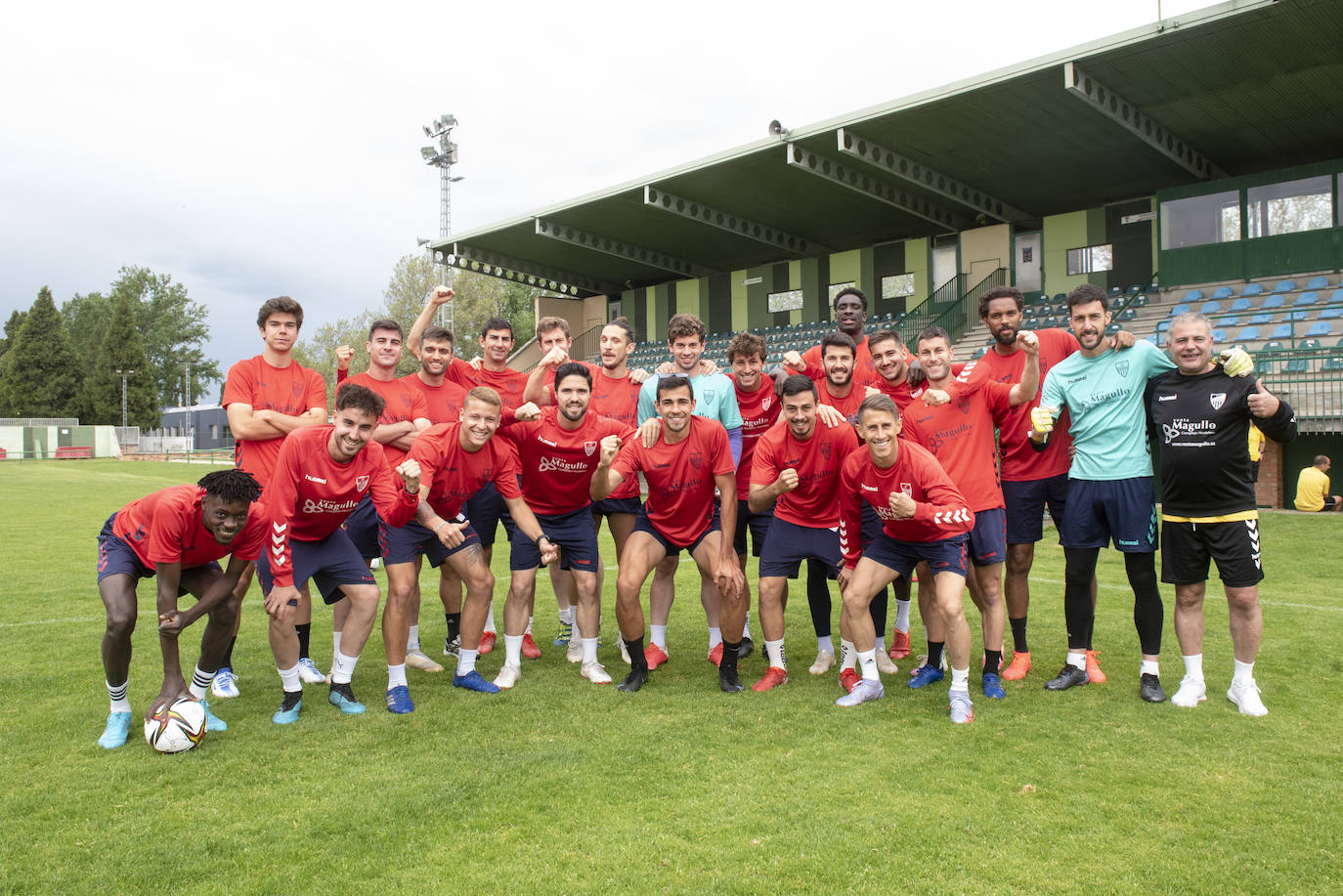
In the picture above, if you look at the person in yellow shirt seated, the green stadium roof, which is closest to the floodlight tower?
the green stadium roof

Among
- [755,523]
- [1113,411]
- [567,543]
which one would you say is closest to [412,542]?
[567,543]

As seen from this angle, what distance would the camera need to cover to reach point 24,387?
61.9 metres

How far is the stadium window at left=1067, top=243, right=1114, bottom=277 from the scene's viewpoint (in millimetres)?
23641

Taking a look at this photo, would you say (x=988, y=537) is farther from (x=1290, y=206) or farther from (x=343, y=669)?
(x=1290, y=206)

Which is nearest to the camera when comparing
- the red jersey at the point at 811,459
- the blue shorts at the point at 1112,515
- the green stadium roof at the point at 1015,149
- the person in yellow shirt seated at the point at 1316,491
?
the blue shorts at the point at 1112,515

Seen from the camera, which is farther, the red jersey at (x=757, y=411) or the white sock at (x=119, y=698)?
the red jersey at (x=757, y=411)

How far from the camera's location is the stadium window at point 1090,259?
23.6m

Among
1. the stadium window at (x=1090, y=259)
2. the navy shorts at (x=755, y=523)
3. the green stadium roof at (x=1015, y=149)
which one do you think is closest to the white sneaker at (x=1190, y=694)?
the navy shorts at (x=755, y=523)

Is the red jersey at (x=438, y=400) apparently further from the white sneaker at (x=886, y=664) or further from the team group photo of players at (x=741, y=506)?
the white sneaker at (x=886, y=664)

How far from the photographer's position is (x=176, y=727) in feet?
14.7

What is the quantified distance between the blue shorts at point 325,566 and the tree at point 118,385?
70039 mm

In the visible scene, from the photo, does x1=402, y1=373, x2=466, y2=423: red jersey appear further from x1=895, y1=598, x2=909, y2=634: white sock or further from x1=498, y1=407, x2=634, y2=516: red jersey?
x1=895, y1=598, x2=909, y2=634: white sock

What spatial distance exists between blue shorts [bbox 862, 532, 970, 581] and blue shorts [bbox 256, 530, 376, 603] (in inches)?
124

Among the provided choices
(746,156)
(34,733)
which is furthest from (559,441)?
(746,156)
